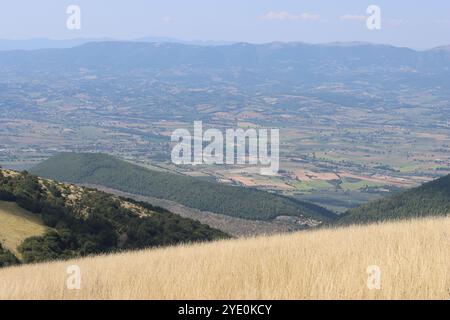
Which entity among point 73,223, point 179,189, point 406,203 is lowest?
point 179,189

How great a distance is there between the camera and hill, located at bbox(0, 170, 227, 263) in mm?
34219

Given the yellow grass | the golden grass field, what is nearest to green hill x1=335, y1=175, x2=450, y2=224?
the yellow grass

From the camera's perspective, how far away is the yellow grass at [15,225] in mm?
32219

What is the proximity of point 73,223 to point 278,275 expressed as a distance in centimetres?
3376

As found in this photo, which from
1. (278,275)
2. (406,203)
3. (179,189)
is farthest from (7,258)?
(179,189)

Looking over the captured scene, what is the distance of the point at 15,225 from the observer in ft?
117

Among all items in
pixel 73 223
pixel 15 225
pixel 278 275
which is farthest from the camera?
pixel 73 223

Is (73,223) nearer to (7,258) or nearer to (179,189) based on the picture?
(7,258)

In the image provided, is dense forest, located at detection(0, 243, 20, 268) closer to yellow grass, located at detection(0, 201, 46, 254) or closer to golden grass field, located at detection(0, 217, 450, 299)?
yellow grass, located at detection(0, 201, 46, 254)

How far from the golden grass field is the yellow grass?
22.4m
